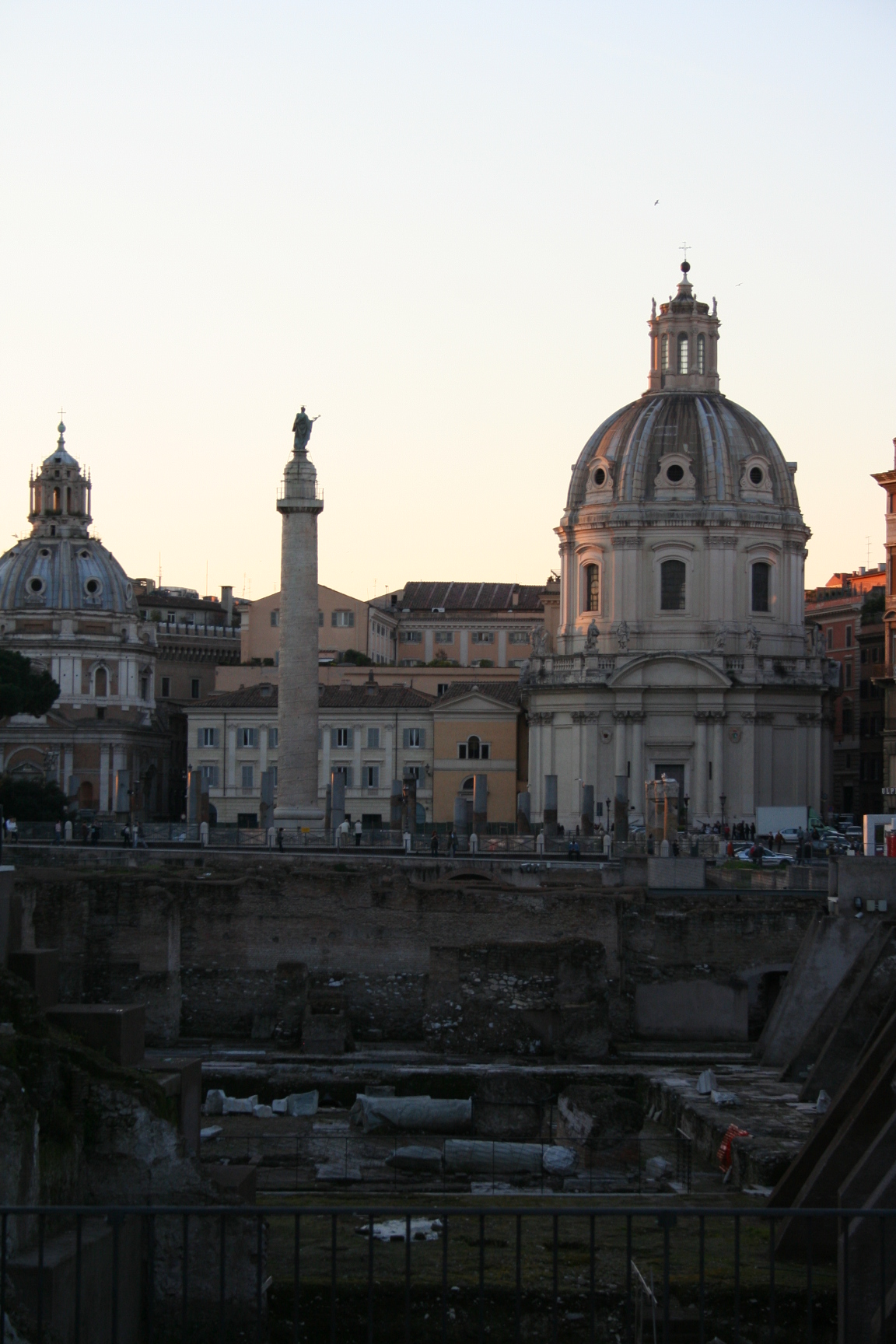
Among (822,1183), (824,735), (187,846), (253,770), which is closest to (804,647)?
(824,735)

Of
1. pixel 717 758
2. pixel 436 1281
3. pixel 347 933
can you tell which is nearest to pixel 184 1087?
pixel 436 1281

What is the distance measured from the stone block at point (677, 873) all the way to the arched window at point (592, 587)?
38.2 meters

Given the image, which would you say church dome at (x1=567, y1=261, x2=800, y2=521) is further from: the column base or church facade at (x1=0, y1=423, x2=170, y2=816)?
church facade at (x1=0, y1=423, x2=170, y2=816)

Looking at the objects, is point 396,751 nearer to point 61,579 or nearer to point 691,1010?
point 61,579

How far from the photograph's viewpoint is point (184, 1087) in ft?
78.0

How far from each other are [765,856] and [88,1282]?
3987 centimetres

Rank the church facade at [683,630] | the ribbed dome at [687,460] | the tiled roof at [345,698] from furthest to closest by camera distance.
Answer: the tiled roof at [345,698] → the ribbed dome at [687,460] → the church facade at [683,630]

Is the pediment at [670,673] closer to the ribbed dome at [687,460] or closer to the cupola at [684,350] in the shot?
the ribbed dome at [687,460]

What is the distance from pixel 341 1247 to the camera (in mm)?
23203

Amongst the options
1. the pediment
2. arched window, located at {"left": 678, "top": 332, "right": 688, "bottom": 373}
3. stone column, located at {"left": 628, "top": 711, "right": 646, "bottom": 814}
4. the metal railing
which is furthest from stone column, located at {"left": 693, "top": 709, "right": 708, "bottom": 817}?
the metal railing

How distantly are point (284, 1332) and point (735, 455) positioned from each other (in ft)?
224

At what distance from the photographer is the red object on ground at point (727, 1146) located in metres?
28.1

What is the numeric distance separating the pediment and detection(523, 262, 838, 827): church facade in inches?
2.8

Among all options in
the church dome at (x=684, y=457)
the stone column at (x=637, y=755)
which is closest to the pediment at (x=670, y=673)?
the stone column at (x=637, y=755)
